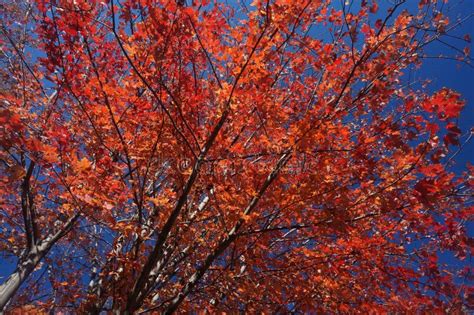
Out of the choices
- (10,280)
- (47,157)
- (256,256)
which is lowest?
(10,280)

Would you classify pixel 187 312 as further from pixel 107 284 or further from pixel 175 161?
pixel 175 161

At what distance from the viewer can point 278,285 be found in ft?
16.6

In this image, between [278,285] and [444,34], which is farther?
[278,285]

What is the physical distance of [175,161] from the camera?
13.8 ft

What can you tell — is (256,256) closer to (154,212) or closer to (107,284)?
(154,212)

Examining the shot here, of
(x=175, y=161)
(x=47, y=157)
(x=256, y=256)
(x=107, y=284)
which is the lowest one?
(x=107, y=284)

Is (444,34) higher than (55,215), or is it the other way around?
(444,34)

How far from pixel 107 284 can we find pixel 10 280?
5.22 feet

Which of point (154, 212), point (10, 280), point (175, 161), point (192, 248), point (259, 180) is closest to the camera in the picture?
point (175, 161)

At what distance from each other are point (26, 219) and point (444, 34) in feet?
22.5

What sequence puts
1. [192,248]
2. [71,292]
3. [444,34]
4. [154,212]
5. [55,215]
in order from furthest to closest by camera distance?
1. [71,292]
2. [55,215]
3. [154,212]
4. [192,248]
5. [444,34]

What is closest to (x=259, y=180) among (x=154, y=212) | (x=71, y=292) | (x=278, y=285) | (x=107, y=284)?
(x=278, y=285)

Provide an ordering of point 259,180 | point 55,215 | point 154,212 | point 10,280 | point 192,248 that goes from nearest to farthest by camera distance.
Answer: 1. point 259,180
2. point 192,248
3. point 10,280
4. point 154,212
5. point 55,215

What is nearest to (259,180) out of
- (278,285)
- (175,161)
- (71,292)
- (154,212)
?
(175,161)
